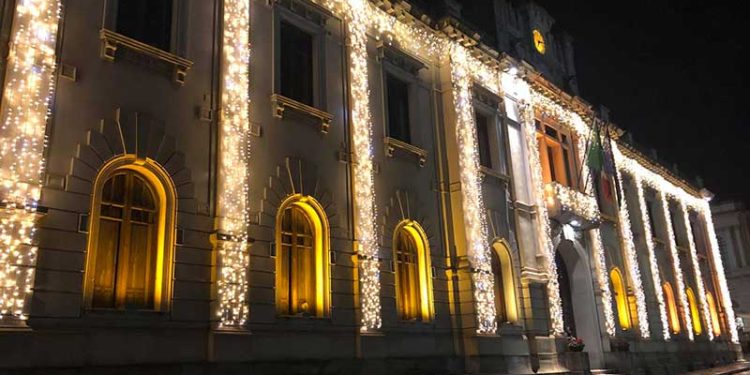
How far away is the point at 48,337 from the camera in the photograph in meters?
8.91

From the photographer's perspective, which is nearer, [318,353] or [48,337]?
[48,337]

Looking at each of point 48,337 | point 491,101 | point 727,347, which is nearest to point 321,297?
point 48,337

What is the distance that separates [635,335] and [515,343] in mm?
9503

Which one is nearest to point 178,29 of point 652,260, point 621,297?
point 621,297

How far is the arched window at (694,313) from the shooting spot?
31745mm

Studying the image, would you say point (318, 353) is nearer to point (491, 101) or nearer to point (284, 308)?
point (284, 308)

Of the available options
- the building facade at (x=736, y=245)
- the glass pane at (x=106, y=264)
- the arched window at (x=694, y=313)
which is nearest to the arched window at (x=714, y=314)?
the arched window at (x=694, y=313)

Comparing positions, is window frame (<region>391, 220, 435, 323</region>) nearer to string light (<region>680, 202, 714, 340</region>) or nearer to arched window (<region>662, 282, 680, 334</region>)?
arched window (<region>662, 282, 680, 334</region>)

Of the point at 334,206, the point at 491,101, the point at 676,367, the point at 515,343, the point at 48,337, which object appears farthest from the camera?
the point at 676,367

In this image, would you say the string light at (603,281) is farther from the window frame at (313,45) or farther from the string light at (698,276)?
the window frame at (313,45)

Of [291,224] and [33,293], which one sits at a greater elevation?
[291,224]

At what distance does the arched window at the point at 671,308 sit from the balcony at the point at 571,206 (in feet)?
29.4

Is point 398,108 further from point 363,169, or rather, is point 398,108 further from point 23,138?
point 23,138

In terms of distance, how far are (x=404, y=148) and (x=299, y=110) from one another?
364cm
